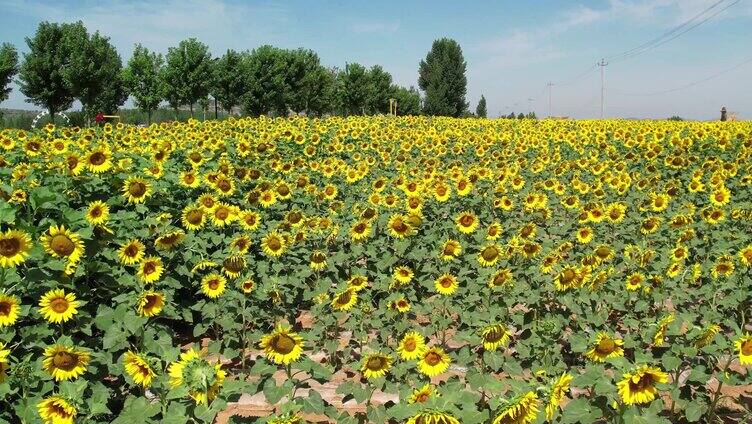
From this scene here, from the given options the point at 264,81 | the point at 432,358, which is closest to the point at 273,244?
the point at 432,358

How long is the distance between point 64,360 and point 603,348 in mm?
2983

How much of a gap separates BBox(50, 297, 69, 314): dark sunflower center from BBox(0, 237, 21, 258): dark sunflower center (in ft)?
1.22

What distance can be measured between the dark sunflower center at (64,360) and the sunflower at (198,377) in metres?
0.78

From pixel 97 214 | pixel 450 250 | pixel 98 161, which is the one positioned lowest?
pixel 450 250

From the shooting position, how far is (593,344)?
3.25 meters

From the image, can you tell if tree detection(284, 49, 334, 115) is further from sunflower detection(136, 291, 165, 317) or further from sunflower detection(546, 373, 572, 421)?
sunflower detection(546, 373, 572, 421)

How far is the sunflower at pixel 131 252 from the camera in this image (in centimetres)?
425

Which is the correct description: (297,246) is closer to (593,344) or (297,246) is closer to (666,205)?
(593,344)

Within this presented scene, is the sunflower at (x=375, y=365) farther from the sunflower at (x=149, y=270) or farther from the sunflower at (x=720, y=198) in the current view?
the sunflower at (x=720, y=198)

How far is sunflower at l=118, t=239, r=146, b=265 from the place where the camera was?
14.0 feet

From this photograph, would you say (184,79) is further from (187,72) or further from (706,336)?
(706,336)

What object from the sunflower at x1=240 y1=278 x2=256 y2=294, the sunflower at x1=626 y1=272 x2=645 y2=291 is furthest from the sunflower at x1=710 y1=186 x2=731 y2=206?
the sunflower at x1=240 y1=278 x2=256 y2=294

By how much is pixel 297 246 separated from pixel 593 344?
3.17 m

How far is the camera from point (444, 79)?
7450 cm
